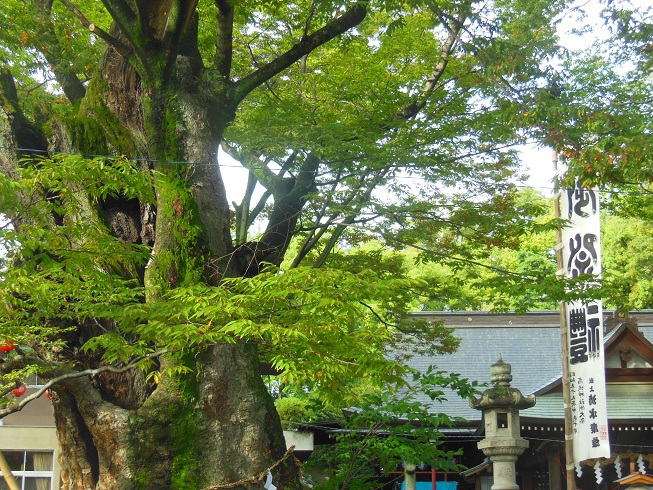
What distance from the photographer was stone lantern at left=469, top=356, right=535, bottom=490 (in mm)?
10633

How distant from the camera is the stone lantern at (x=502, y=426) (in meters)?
10.6

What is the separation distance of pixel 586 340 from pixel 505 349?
8207mm

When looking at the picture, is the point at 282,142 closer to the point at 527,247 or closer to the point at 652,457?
the point at 652,457

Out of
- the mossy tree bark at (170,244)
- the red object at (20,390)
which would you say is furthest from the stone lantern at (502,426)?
the red object at (20,390)

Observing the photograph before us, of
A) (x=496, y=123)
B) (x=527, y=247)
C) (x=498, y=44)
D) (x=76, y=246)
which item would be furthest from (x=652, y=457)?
(x=527, y=247)

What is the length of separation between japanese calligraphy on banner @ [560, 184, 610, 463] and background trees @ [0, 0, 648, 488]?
1.41 metres

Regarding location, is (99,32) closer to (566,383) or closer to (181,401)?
(181,401)

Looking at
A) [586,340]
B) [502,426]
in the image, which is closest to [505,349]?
[586,340]

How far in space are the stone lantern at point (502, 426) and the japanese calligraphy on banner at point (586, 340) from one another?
5.52 feet

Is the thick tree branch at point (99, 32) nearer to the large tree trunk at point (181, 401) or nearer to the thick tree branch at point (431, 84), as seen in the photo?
the large tree trunk at point (181, 401)

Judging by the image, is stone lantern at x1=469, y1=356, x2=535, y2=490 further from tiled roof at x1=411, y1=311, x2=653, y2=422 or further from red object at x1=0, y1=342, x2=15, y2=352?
red object at x1=0, y1=342, x2=15, y2=352

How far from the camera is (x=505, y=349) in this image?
66.6 ft

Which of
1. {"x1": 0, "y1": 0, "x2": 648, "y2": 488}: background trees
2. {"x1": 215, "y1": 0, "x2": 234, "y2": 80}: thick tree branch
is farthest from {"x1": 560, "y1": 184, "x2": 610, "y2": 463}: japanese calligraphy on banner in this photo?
{"x1": 215, "y1": 0, "x2": 234, "y2": 80}: thick tree branch

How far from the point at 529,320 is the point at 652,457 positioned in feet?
25.8
